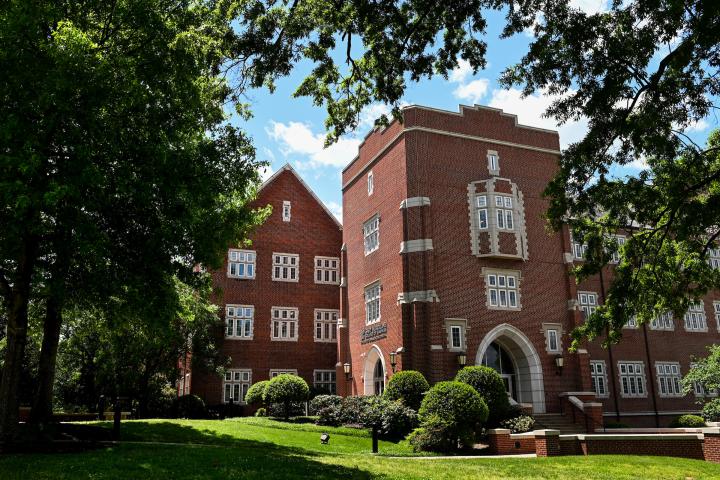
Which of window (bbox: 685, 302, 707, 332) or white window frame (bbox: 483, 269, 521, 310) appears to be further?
window (bbox: 685, 302, 707, 332)

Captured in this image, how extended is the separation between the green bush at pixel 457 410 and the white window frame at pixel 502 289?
287 inches

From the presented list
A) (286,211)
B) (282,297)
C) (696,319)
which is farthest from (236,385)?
(696,319)

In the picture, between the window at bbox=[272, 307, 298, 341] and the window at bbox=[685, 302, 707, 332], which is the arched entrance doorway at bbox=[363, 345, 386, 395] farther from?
the window at bbox=[685, 302, 707, 332]

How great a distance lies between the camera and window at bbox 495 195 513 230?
2714cm

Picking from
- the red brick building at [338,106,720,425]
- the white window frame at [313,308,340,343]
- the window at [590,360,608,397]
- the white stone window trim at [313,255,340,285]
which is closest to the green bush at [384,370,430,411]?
the red brick building at [338,106,720,425]

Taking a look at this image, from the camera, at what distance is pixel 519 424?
21.6 meters

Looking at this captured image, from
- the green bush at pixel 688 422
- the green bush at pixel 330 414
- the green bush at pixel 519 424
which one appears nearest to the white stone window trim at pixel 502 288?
the green bush at pixel 519 424

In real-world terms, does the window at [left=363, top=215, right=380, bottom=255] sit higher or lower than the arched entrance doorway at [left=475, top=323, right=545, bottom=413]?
higher

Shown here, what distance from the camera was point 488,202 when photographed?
27.0 meters

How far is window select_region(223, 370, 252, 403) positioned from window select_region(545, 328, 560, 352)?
15.6m

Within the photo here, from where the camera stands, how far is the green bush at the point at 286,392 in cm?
2628

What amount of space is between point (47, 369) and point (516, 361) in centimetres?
1945

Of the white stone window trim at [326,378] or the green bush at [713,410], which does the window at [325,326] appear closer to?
the white stone window trim at [326,378]

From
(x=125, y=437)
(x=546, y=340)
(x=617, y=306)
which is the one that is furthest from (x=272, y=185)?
(x=617, y=306)
